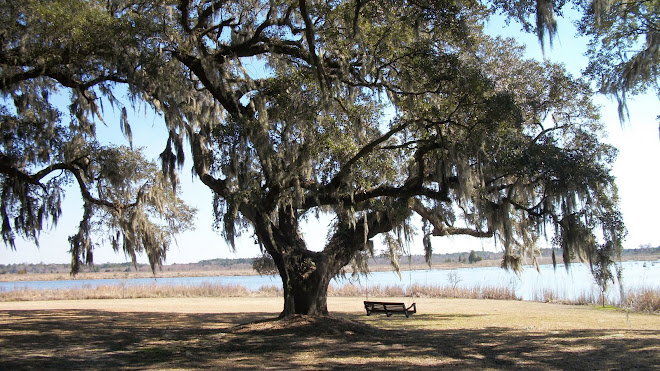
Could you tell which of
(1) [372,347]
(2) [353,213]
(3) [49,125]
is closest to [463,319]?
(2) [353,213]

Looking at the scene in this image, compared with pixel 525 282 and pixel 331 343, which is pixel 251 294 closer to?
pixel 331 343

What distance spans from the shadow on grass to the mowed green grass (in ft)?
0.05

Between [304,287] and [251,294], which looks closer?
[304,287]

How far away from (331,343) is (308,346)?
0.51 m

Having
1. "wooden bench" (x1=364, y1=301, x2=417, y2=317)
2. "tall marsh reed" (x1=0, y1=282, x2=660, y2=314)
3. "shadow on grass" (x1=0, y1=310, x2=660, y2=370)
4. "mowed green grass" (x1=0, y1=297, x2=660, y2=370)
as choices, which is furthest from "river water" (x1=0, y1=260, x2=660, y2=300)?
"shadow on grass" (x1=0, y1=310, x2=660, y2=370)

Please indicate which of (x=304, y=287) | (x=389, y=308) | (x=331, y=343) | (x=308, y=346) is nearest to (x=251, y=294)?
(x=389, y=308)

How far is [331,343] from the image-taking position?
30.2 ft

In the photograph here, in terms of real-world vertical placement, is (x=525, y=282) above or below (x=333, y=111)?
below

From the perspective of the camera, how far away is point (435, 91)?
32.3 ft

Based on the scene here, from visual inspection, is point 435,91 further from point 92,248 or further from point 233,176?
point 92,248

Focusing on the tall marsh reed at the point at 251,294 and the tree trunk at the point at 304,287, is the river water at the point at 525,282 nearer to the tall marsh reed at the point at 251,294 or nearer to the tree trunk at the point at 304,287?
the tall marsh reed at the point at 251,294

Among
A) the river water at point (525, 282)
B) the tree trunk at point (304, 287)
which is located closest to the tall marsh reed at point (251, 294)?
the river water at point (525, 282)

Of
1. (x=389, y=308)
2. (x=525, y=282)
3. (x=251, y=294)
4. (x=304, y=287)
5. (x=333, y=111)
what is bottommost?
(x=525, y=282)

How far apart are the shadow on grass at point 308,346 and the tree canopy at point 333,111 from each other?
1553 millimetres
